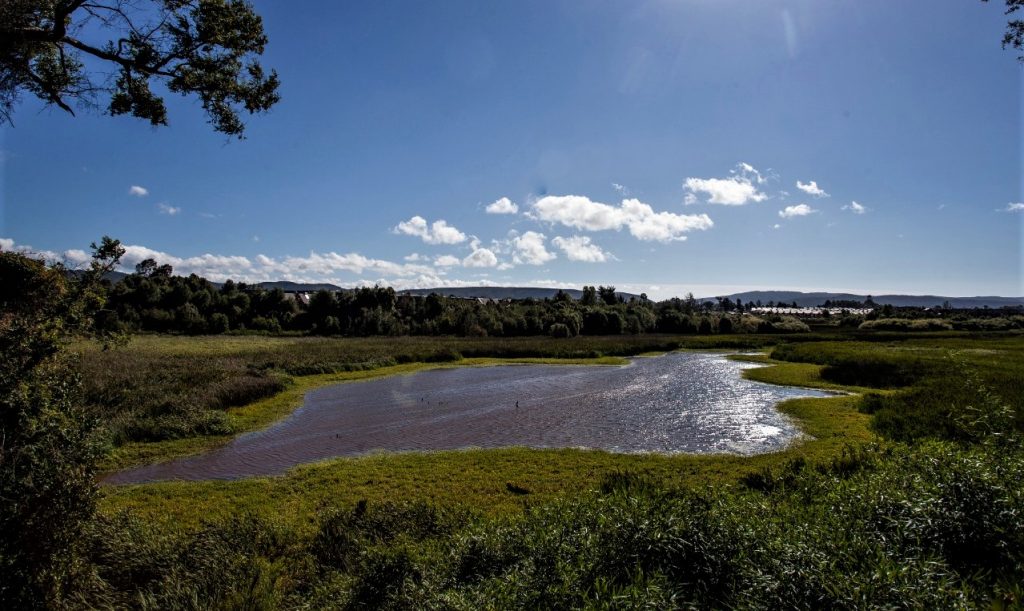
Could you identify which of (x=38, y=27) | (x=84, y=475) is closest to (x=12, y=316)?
(x=84, y=475)

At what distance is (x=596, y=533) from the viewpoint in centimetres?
681

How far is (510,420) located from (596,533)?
670 inches

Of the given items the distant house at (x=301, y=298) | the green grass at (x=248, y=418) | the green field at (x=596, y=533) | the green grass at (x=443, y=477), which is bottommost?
the green grass at (x=248, y=418)

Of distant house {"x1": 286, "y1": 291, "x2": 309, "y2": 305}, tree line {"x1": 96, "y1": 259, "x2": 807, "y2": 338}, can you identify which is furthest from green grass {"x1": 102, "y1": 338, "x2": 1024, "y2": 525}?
distant house {"x1": 286, "y1": 291, "x2": 309, "y2": 305}

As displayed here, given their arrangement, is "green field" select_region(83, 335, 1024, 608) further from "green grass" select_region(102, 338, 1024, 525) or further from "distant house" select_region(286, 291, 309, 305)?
"distant house" select_region(286, 291, 309, 305)

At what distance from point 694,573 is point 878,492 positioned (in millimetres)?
3495

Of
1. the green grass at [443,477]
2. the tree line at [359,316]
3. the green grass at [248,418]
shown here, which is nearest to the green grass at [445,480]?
the green grass at [443,477]

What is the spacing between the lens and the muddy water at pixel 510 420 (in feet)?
59.7

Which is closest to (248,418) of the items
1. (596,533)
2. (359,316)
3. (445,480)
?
(445,480)

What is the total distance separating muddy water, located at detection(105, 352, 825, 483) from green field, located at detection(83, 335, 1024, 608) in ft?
6.88

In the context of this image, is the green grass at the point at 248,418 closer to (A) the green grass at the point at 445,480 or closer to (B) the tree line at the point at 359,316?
(A) the green grass at the point at 445,480

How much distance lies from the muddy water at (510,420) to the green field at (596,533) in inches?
82.5

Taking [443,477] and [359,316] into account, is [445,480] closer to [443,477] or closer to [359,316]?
[443,477]

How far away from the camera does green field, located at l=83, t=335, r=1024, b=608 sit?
538cm
